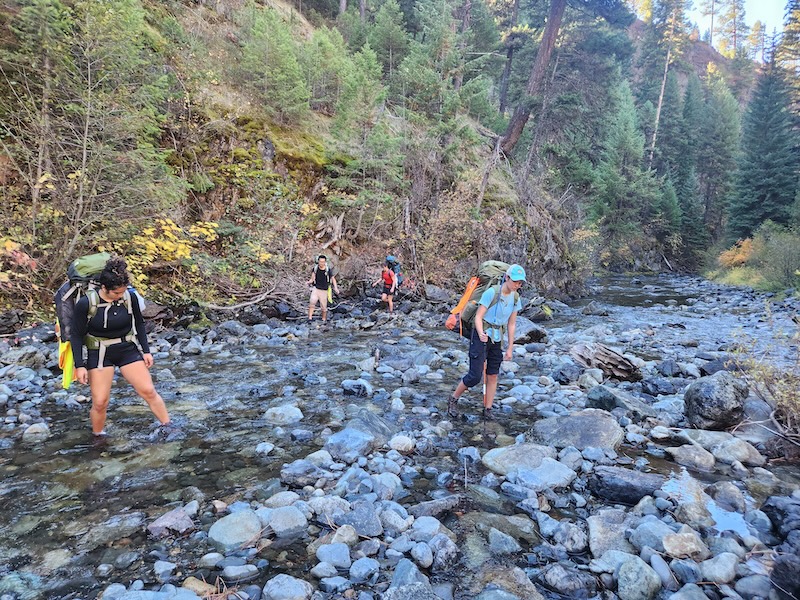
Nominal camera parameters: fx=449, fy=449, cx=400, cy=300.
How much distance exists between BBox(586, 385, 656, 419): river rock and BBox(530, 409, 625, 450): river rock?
0.72 meters

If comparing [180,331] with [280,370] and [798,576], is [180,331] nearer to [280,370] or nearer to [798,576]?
[280,370]

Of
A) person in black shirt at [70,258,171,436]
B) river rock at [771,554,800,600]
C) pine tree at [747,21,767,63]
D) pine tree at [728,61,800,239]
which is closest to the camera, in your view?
river rock at [771,554,800,600]

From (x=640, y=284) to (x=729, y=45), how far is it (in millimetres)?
77396

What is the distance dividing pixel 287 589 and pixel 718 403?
5.49 metres

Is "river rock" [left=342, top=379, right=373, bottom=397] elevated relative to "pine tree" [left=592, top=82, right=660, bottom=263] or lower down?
lower down

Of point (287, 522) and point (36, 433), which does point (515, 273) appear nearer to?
point (287, 522)

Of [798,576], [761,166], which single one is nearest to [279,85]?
[798,576]

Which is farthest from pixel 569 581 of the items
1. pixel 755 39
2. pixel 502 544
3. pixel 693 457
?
pixel 755 39

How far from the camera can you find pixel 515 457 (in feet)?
15.7

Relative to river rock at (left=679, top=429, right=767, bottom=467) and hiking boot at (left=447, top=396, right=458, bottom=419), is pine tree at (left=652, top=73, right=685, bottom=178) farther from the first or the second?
hiking boot at (left=447, top=396, right=458, bottom=419)

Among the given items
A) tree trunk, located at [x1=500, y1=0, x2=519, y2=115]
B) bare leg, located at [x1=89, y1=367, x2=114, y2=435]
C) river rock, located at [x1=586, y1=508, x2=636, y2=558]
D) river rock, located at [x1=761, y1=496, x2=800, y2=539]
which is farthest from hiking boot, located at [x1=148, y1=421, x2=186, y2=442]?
tree trunk, located at [x1=500, y1=0, x2=519, y2=115]

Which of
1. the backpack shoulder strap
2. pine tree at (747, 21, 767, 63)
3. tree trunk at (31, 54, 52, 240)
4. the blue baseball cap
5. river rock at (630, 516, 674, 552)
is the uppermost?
pine tree at (747, 21, 767, 63)

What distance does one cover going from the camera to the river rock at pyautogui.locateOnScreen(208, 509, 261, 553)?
3316 mm

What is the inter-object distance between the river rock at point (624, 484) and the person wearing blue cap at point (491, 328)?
82.5 inches
